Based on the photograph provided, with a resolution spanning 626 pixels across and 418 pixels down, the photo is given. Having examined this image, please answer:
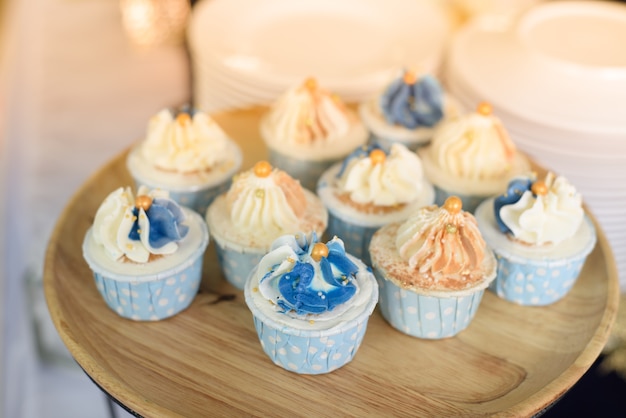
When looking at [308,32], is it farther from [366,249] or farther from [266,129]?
[366,249]

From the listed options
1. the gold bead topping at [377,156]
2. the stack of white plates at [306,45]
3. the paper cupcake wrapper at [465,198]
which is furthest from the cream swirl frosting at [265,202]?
the stack of white plates at [306,45]

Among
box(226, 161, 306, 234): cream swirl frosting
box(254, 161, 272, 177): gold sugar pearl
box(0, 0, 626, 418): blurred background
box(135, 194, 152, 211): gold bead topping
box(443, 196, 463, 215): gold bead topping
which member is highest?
box(443, 196, 463, 215): gold bead topping

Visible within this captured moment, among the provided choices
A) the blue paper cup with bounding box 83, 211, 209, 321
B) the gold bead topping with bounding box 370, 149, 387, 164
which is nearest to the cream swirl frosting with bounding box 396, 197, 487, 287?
the gold bead topping with bounding box 370, 149, 387, 164

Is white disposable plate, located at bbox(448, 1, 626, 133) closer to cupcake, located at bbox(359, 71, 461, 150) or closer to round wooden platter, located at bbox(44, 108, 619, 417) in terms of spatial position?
cupcake, located at bbox(359, 71, 461, 150)

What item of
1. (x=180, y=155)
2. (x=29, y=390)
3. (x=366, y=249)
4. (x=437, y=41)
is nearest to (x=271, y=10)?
(x=437, y=41)

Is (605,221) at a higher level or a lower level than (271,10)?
lower

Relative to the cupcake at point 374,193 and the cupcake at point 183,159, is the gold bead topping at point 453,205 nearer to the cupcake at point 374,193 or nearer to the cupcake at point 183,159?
the cupcake at point 374,193

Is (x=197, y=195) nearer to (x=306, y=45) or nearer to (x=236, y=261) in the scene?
(x=236, y=261)

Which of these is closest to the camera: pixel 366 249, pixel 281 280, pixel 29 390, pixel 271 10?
pixel 281 280
